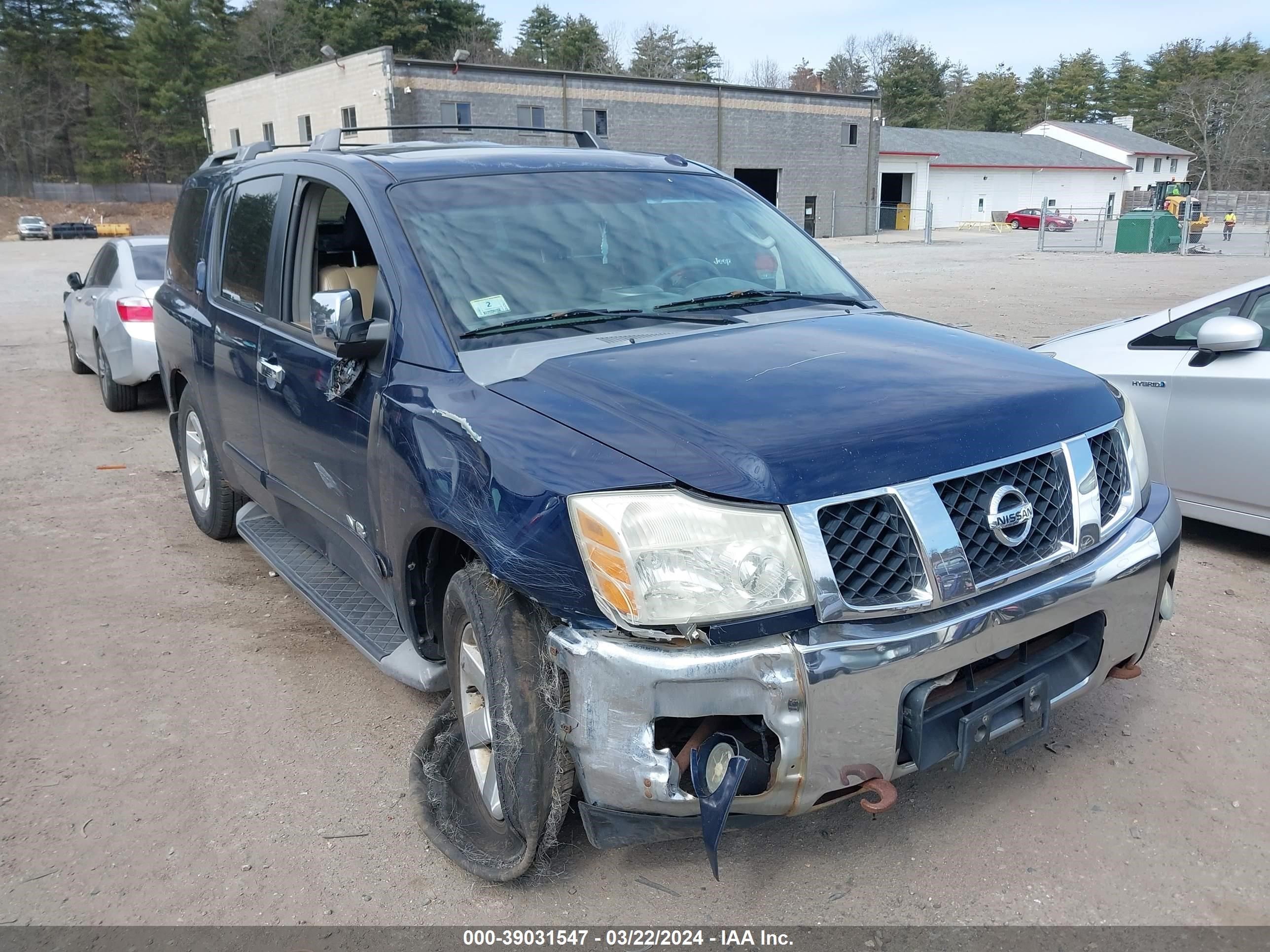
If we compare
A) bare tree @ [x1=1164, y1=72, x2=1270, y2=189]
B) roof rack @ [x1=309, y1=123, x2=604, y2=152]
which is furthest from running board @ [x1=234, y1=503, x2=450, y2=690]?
bare tree @ [x1=1164, y1=72, x2=1270, y2=189]

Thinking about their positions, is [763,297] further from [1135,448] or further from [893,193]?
[893,193]

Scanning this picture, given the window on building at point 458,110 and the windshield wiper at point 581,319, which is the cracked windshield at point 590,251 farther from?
the window on building at point 458,110

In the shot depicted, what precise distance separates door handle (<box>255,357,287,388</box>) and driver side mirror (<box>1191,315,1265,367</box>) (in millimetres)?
4173

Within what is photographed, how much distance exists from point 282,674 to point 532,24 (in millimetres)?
100099

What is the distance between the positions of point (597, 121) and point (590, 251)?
46.4 meters

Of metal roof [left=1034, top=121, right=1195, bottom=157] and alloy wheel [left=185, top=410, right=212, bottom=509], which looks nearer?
alloy wheel [left=185, top=410, right=212, bottom=509]

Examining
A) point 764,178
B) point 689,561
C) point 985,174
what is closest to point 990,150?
point 985,174

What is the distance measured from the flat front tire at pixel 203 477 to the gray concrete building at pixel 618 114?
3439cm

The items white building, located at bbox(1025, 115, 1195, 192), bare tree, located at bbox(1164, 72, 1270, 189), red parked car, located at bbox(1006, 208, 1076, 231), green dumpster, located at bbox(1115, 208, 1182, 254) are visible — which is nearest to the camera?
green dumpster, located at bbox(1115, 208, 1182, 254)

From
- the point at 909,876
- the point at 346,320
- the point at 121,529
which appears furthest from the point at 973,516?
the point at 121,529

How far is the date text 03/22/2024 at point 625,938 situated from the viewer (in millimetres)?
2627

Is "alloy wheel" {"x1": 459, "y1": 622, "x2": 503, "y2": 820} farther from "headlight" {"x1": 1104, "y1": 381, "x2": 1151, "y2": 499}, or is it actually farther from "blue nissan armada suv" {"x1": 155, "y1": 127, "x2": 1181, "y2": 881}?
"headlight" {"x1": 1104, "y1": 381, "x2": 1151, "y2": 499}

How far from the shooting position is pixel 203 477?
576cm

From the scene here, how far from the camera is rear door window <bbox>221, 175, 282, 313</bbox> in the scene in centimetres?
429
